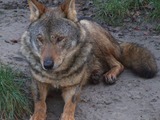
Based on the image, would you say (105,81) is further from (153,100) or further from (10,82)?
(10,82)

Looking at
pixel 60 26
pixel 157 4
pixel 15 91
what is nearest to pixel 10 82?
pixel 15 91

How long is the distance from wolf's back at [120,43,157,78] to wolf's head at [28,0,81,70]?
3.99 feet

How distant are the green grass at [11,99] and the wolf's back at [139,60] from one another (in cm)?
166

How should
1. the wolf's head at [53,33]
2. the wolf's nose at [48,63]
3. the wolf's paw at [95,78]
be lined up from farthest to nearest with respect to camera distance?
the wolf's paw at [95,78]
the wolf's head at [53,33]
the wolf's nose at [48,63]

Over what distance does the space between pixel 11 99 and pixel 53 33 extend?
35.8 inches

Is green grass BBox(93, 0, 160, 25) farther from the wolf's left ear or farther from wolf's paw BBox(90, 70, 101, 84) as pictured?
the wolf's left ear

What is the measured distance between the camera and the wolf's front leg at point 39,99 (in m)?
4.88

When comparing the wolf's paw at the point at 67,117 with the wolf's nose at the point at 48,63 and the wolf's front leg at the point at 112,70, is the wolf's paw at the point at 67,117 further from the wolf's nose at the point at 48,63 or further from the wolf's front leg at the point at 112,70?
the wolf's front leg at the point at 112,70

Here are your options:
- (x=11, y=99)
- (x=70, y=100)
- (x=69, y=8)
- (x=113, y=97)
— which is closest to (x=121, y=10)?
(x=113, y=97)

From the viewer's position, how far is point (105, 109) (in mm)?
5254

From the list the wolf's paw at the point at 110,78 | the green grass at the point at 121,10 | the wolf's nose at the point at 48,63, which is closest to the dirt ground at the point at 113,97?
the wolf's paw at the point at 110,78

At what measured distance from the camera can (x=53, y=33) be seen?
484cm

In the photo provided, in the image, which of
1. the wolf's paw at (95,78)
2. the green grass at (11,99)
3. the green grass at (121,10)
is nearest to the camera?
the green grass at (11,99)

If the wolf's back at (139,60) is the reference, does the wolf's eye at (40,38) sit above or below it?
above
